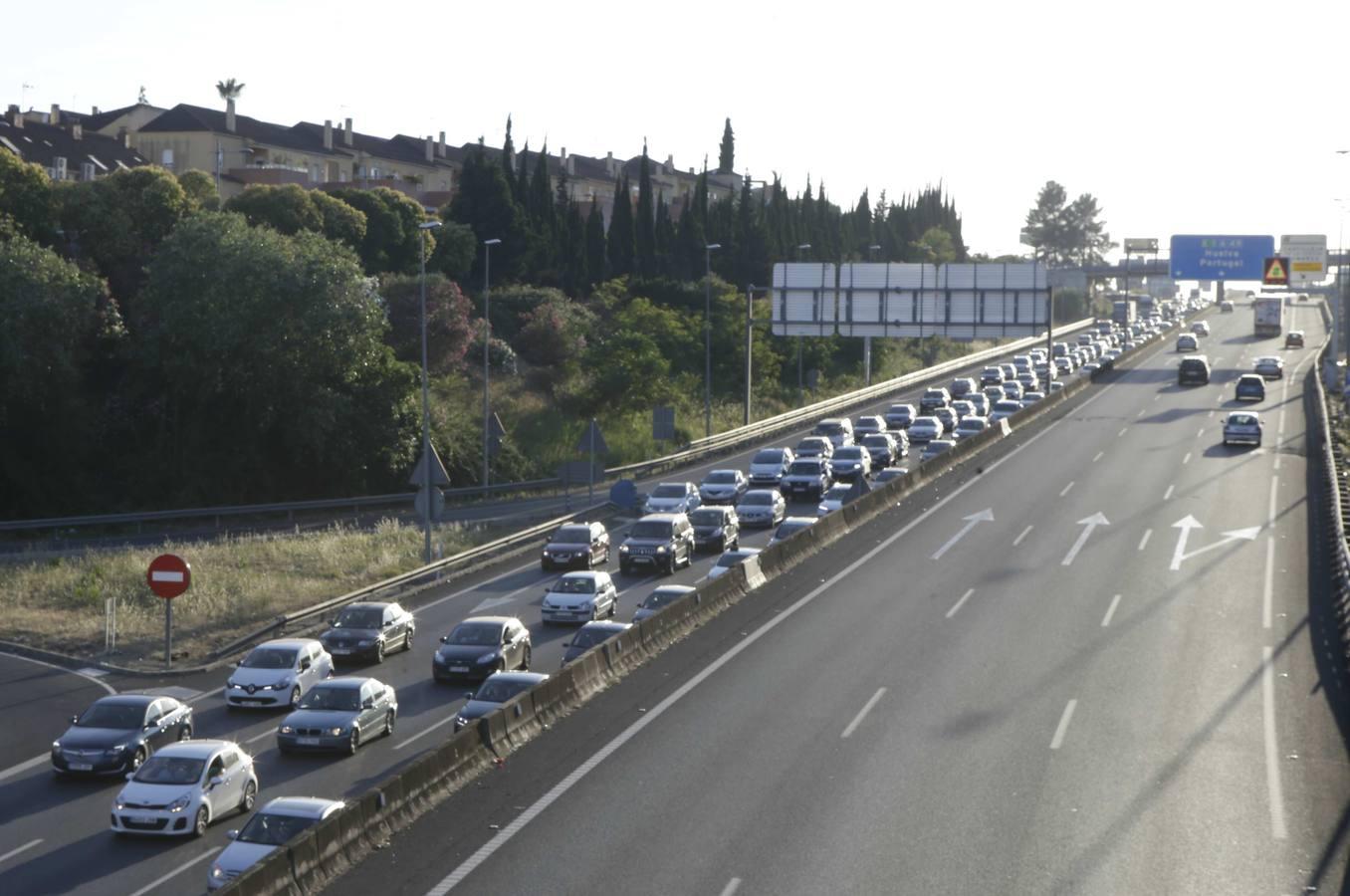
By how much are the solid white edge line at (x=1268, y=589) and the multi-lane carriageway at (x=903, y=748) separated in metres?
0.10

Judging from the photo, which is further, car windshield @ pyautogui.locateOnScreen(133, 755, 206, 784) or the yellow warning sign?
the yellow warning sign

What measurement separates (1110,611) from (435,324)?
148 feet

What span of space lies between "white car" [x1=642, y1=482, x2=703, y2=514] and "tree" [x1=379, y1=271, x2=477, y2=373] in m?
24.1

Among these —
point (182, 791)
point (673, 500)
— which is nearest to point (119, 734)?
point (182, 791)

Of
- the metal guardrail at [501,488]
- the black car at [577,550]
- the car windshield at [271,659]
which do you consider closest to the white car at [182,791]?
the car windshield at [271,659]

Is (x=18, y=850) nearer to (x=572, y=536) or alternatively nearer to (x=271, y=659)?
(x=271, y=659)

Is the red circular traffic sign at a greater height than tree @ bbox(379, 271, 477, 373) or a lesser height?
lesser

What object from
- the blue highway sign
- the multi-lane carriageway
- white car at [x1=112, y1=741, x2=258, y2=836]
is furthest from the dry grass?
the blue highway sign

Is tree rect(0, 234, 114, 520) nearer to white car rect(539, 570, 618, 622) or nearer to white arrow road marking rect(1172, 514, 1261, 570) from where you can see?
white car rect(539, 570, 618, 622)

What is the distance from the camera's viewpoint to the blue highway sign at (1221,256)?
261 ft

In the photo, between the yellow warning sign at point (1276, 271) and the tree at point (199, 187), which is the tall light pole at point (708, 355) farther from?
the yellow warning sign at point (1276, 271)

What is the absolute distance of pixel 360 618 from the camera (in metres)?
29.9

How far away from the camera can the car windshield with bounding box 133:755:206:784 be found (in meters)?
19.2

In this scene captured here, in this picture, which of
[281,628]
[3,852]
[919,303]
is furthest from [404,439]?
[3,852]
